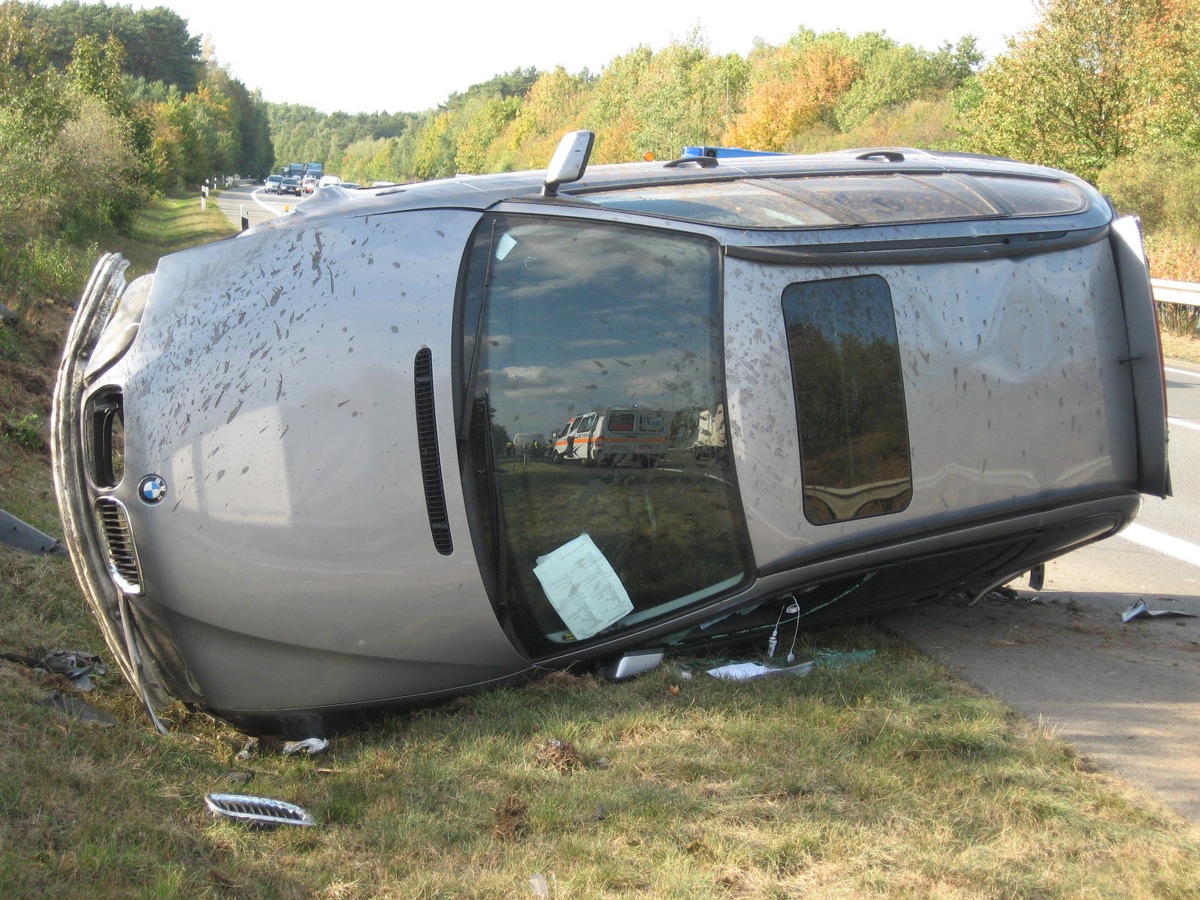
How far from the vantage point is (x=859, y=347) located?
412cm

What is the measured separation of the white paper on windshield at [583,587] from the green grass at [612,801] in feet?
0.92

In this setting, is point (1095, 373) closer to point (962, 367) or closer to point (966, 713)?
point (962, 367)

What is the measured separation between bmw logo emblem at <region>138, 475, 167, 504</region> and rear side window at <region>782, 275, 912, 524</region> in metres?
2.22

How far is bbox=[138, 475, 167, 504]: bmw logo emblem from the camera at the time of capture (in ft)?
12.2

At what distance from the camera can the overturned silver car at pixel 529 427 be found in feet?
12.3

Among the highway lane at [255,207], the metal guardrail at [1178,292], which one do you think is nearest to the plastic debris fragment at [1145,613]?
the metal guardrail at [1178,292]

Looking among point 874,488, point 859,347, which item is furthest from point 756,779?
point 859,347

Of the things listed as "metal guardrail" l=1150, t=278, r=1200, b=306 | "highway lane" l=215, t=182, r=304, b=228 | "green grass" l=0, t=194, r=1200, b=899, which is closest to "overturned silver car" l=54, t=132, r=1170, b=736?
"green grass" l=0, t=194, r=1200, b=899

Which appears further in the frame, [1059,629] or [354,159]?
[354,159]

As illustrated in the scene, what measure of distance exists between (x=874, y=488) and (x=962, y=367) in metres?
0.58

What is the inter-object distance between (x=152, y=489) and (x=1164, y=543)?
6124mm

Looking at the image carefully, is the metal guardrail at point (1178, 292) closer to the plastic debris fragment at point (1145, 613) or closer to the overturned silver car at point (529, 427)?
the plastic debris fragment at point (1145, 613)

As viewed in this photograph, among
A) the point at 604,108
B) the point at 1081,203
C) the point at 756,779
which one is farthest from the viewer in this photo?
the point at 604,108

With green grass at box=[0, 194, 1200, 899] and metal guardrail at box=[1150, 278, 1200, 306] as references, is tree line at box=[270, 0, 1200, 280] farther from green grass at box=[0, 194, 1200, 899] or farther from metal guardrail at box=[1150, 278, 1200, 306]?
green grass at box=[0, 194, 1200, 899]
